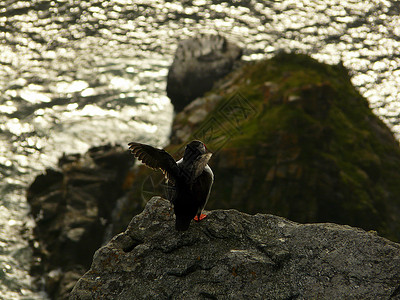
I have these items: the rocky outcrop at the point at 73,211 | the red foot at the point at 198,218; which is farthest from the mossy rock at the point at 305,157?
the red foot at the point at 198,218

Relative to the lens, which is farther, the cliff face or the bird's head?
the cliff face

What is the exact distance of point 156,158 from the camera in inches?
310

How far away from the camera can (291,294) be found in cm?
741

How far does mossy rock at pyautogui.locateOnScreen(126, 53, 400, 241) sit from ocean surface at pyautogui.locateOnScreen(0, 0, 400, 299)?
224 inches

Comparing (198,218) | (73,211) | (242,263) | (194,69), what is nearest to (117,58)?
(194,69)

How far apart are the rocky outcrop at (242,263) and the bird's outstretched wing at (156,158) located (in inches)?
47.2

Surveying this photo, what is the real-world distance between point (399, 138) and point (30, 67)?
21.9m

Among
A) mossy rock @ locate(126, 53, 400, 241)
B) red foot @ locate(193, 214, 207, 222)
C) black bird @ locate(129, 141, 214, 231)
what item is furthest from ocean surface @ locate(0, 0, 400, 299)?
black bird @ locate(129, 141, 214, 231)

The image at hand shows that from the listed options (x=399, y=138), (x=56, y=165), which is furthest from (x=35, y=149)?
(x=399, y=138)

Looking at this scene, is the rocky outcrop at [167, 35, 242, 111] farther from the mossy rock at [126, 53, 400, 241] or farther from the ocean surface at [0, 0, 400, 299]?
the mossy rock at [126, 53, 400, 241]

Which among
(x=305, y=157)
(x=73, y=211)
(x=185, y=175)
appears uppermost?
(x=185, y=175)

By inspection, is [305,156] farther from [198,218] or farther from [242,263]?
[242,263]

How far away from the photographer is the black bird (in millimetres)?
7883

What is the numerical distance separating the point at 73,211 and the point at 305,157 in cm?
1008
